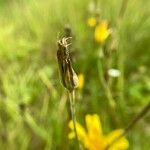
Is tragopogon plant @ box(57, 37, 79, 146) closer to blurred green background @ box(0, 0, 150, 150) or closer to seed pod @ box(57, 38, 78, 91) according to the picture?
seed pod @ box(57, 38, 78, 91)

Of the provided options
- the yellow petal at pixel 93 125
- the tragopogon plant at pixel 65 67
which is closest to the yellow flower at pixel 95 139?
the yellow petal at pixel 93 125

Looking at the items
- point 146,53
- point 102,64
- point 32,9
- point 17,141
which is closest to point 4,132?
point 17,141

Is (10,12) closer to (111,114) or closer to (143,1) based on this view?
(143,1)

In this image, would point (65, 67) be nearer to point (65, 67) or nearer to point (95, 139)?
point (65, 67)

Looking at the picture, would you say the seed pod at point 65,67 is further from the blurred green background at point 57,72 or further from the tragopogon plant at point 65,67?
the blurred green background at point 57,72

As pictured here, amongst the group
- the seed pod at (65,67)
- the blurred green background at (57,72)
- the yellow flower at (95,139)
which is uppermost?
the blurred green background at (57,72)

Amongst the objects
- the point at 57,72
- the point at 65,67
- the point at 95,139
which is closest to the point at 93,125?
the point at 95,139
